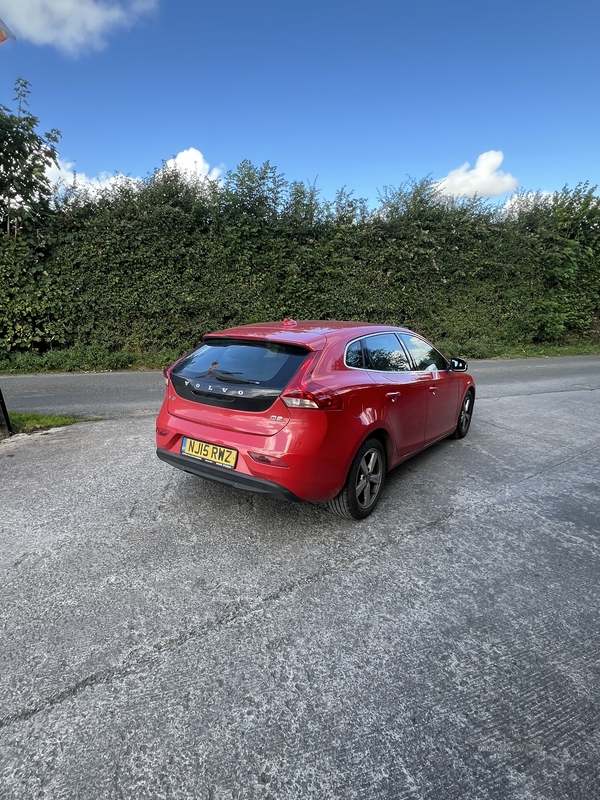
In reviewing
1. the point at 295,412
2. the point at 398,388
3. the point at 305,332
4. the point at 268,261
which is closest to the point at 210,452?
the point at 295,412

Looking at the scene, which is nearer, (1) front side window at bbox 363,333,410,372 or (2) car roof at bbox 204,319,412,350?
(2) car roof at bbox 204,319,412,350

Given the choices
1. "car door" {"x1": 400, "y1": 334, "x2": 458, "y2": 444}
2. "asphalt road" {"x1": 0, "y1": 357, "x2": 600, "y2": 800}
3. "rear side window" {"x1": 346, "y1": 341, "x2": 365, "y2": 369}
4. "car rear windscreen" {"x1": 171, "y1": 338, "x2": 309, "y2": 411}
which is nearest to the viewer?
"asphalt road" {"x1": 0, "y1": 357, "x2": 600, "y2": 800}

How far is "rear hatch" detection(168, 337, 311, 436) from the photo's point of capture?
3156mm

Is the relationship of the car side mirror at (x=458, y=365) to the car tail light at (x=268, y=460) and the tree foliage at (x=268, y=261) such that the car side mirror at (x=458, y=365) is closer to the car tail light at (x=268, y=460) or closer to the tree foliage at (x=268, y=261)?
the car tail light at (x=268, y=460)

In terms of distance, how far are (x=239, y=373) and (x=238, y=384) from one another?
13 cm

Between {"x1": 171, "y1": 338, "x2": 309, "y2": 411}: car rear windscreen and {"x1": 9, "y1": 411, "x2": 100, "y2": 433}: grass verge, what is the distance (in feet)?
10.2

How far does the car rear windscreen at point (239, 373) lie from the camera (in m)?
3.21

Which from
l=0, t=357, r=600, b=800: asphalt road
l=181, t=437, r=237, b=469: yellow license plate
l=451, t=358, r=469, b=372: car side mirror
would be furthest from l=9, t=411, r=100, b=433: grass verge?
l=451, t=358, r=469, b=372: car side mirror

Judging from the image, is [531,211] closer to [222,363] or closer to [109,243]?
[109,243]

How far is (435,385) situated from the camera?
15.5ft

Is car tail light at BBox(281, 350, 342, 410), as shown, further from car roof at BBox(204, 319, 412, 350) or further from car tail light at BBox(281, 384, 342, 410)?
car roof at BBox(204, 319, 412, 350)

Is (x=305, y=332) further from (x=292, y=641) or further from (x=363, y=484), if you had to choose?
(x=292, y=641)

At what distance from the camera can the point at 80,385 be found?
8.80 m

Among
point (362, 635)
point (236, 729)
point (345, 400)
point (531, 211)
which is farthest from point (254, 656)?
point (531, 211)
